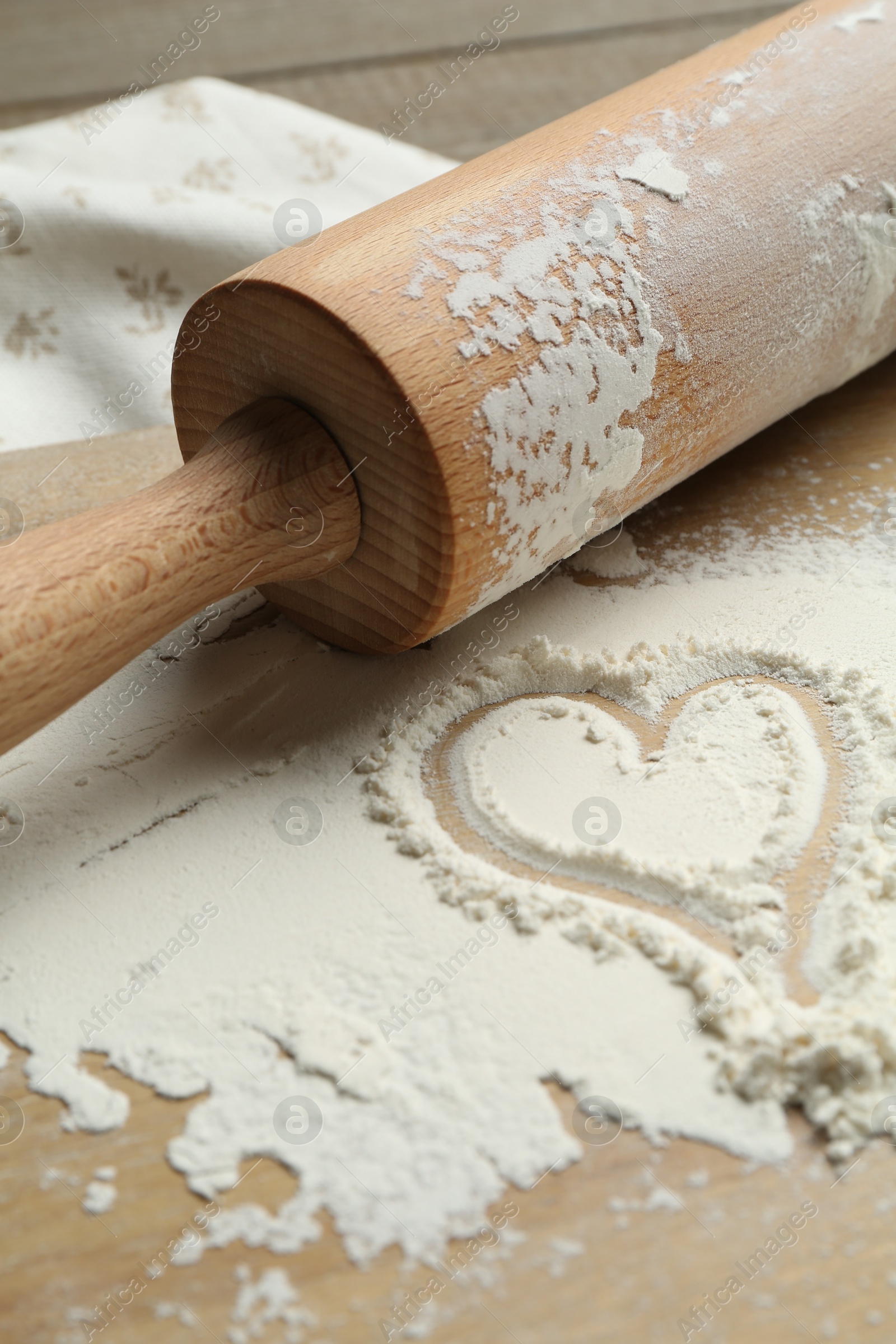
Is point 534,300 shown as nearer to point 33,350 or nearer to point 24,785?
point 24,785

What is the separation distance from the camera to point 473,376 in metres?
0.77

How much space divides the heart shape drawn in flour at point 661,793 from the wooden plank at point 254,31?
131 centimetres

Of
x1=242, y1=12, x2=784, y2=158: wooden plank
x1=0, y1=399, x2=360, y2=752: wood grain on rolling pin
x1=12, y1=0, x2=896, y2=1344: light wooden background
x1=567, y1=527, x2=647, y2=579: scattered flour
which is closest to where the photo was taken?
x1=12, y1=0, x2=896, y2=1344: light wooden background

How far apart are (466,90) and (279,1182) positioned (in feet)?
5.52

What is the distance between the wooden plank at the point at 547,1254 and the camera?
21.2 inches

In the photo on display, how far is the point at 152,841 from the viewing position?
774 millimetres

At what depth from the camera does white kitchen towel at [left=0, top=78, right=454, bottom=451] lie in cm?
131

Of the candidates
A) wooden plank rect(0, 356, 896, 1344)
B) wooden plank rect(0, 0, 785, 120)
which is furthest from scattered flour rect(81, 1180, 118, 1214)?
wooden plank rect(0, 0, 785, 120)

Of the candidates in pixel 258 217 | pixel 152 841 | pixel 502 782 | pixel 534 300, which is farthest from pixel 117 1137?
pixel 258 217

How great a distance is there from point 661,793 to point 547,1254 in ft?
1.03

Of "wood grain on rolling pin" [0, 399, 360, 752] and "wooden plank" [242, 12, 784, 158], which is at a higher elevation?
"wooden plank" [242, 12, 784, 158]

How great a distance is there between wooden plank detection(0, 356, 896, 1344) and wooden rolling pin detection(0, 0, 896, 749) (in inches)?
10.7

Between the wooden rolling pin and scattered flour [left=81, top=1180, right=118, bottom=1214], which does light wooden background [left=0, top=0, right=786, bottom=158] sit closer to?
the wooden rolling pin

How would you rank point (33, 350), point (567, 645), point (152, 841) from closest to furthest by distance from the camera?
point (152, 841), point (567, 645), point (33, 350)
